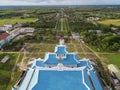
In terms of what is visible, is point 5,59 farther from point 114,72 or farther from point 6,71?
point 114,72

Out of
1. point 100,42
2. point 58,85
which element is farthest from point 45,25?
point 58,85

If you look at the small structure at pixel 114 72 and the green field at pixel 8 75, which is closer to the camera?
the green field at pixel 8 75

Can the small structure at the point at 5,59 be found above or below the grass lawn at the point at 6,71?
below

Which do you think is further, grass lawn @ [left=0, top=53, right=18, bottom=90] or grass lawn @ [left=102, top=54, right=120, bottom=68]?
grass lawn @ [left=102, top=54, right=120, bottom=68]

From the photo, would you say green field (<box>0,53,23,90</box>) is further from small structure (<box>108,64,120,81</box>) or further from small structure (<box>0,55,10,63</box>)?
small structure (<box>108,64,120,81</box>)

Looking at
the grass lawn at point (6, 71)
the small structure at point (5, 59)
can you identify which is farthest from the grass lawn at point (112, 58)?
the small structure at point (5, 59)

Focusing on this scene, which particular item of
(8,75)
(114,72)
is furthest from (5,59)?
(114,72)

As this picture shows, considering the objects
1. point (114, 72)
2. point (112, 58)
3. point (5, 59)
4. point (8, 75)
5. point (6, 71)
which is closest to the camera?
point (8, 75)

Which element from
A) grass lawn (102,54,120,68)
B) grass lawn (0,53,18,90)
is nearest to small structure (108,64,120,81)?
grass lawn (102,54,120,68)

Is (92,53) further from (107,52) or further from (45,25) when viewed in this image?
(45,25)

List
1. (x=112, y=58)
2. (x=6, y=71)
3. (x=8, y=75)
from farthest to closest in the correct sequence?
1. (x=112, y=58)
2. (x=6, y=71)
3. (x=8, y=75)

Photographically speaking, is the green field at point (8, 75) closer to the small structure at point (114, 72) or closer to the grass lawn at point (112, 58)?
the small structure at point (114, 72)
